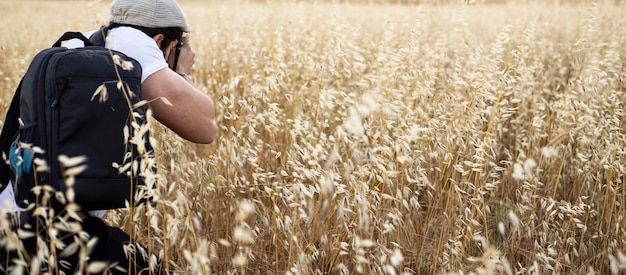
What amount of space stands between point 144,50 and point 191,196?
103 centimetres

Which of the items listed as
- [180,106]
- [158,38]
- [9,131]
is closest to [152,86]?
[180,106]

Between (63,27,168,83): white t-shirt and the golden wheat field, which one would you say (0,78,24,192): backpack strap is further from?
the golden wheat field

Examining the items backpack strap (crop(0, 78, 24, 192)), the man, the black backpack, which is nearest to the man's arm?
the man

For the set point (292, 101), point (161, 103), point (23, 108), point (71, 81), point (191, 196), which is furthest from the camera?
point (292, 101)

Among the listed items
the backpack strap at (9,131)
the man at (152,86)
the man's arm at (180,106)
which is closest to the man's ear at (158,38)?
the man at (152,86)

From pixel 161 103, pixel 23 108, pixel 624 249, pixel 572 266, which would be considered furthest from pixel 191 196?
pixel 624 249

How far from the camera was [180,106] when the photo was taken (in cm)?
179

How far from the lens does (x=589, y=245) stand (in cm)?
218

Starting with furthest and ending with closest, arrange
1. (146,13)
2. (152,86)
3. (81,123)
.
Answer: (146,13), (152,86), (81,123)

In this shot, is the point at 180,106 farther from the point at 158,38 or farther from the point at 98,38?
the point at 98,38

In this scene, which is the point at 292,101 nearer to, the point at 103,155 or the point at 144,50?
the point at 144,50

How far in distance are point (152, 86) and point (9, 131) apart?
0.52 metres

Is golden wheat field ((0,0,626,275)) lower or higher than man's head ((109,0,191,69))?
lower

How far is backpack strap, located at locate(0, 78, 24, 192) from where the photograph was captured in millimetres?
1750
